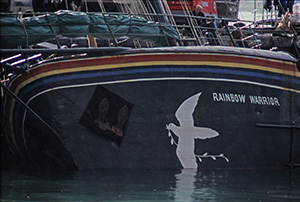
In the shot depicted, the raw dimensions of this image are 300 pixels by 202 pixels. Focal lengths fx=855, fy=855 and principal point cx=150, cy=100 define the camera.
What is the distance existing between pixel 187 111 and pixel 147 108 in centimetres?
68

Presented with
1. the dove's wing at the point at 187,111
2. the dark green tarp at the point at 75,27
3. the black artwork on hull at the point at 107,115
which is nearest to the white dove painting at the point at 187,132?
the dove's wing at the point at 187,111

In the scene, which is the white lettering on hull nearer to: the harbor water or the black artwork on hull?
the harbor water

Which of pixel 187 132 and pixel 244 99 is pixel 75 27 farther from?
pixel 244 99

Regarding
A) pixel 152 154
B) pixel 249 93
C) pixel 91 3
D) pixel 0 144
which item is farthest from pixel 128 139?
pixel 91 3

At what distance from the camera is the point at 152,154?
14.1 meters

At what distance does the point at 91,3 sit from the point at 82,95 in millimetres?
10087

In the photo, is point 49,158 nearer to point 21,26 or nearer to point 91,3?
point 21,26

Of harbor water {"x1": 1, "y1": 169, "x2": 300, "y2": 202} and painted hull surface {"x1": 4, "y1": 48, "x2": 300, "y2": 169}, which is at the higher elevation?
painted hull surface {"x1": 4, "y1": 48, "x2": 300, "y2": 169}

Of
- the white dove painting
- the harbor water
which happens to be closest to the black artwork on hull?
the harbor water

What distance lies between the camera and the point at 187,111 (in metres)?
14.1

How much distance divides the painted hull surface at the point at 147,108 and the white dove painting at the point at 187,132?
0.02 m

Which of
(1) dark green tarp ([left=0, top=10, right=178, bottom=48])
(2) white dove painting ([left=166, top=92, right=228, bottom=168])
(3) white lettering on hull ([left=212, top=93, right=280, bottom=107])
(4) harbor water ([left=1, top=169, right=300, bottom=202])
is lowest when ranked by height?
(4) harbor water ([left=1, top=169, right=300, bottom=202])

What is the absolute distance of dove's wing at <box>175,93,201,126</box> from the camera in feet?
46.1

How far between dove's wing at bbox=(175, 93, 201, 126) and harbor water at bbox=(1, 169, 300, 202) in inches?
32.2
